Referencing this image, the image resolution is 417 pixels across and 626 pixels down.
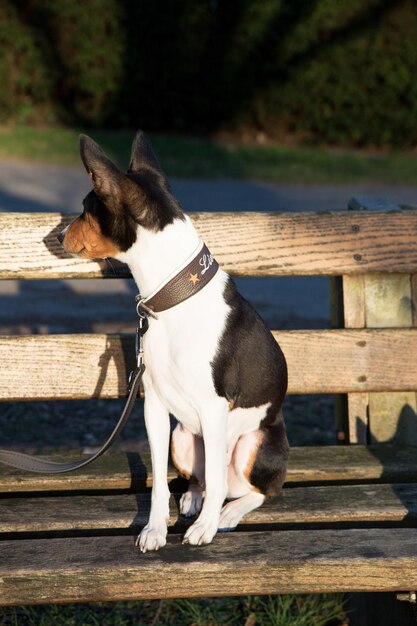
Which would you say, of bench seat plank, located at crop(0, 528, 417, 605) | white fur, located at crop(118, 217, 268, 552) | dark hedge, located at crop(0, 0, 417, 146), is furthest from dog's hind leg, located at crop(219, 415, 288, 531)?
dark hedge, located at crop(0, 0, 417, 146)

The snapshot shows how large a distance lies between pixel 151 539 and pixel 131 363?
1.03 m

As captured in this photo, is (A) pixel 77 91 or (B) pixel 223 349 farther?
(A) pixel 77 91

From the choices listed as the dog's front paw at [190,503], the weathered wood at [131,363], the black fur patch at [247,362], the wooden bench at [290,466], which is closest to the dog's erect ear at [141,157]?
the black fur patch at [247,362]

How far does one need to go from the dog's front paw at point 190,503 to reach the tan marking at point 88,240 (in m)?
0.84

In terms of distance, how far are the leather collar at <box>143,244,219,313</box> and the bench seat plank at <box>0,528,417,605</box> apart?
0.74 metres

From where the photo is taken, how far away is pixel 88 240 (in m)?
3.03

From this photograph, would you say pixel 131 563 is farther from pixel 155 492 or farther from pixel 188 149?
pixel 188 149

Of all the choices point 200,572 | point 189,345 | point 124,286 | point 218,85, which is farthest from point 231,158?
point 200,572

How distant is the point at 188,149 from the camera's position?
49.8 feet

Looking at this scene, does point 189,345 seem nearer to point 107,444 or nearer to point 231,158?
point 107,444

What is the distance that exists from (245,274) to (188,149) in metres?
11.7

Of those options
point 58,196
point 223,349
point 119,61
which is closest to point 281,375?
point 223,349

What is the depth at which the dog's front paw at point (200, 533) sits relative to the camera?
9.47 feet

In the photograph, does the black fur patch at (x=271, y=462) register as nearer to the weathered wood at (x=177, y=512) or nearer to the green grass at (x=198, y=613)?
the weathered wood at (x=177, y=512)
